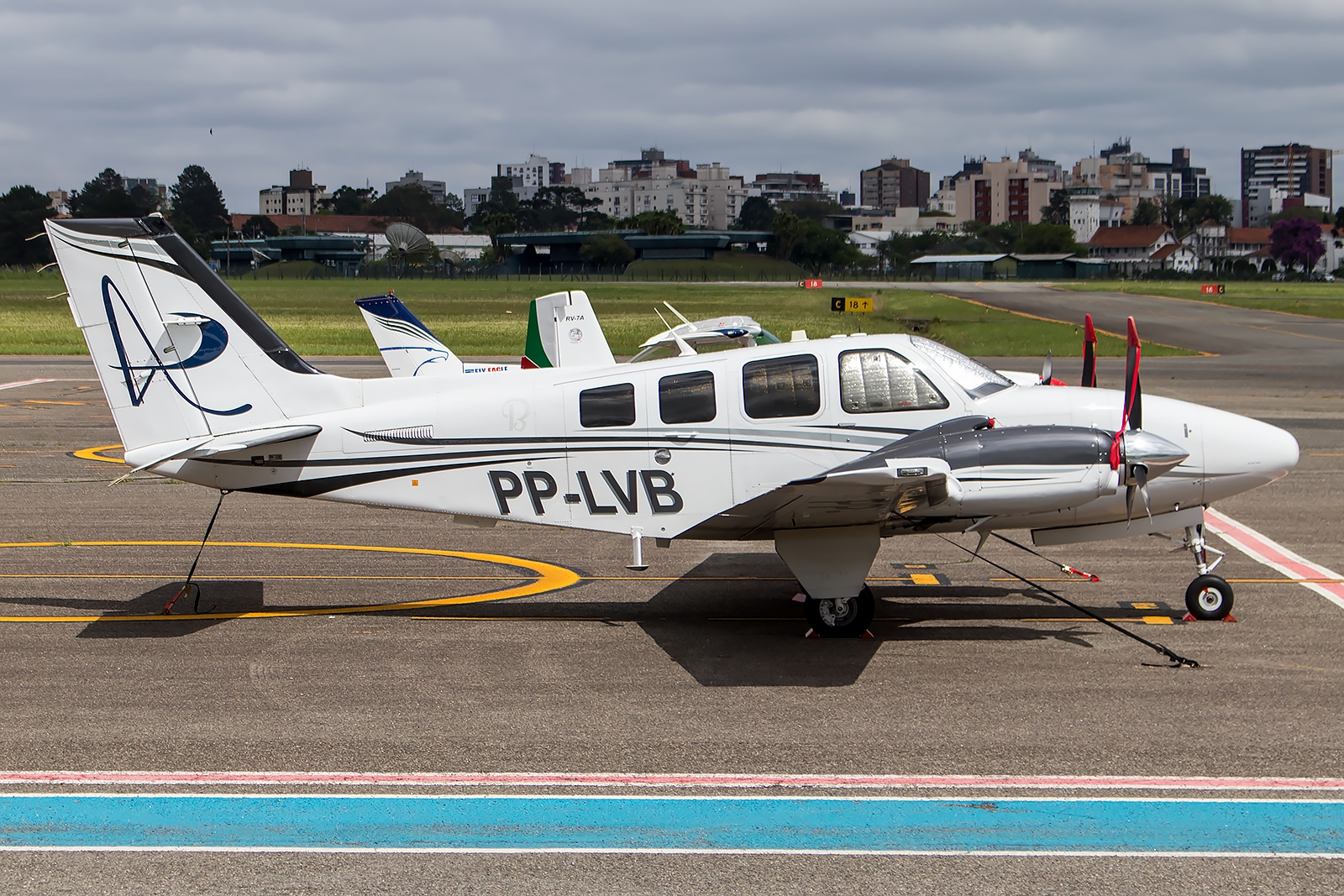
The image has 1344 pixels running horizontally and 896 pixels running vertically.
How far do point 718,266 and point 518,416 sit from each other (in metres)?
159

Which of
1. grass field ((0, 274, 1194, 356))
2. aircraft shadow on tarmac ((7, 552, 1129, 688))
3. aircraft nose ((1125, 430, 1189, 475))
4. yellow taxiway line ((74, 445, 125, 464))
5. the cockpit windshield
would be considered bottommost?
aircraft shadow on tarmac ((7, 552, 1129, 688))

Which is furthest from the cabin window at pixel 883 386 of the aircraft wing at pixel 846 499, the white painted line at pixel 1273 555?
the white painted line at pixel 1273 555

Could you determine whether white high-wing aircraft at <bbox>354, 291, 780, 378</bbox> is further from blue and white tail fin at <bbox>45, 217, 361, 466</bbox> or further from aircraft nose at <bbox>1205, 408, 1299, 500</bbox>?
aircraft nose at <bbox>1205, 408, 1299, 500</bbox>

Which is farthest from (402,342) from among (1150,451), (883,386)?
(1150,451)

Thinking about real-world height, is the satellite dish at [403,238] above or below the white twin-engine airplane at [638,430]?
above

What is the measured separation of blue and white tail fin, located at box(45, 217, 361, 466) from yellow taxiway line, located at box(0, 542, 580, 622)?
165cm

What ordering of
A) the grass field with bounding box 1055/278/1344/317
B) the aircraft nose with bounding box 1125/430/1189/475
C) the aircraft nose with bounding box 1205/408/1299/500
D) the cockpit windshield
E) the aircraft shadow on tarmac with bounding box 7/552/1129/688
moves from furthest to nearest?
the grass field with bounding box 1055/278/1344/317, the cockpit windshield, the aircraft nose with bounding box 1205/408/1299/500, the aircraft shadow on tarmac with bounding box 7/552/1129/688, the aircraft nose with bounding box 1125/430/1189/475

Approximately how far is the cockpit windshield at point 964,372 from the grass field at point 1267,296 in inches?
2755

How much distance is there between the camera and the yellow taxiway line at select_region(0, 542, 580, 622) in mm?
11086

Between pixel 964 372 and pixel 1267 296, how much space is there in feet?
343

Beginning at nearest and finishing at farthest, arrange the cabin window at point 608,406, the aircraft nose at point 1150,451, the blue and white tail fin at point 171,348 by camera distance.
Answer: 1. the aircraft nose at point 1150,451
2. the cabin window at point 608,406
3. the blue and white tail fin at point 171,348

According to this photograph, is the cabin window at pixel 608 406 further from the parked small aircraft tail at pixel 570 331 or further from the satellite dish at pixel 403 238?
the satellite dish at pixel 403 238

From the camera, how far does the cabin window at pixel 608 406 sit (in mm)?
10469

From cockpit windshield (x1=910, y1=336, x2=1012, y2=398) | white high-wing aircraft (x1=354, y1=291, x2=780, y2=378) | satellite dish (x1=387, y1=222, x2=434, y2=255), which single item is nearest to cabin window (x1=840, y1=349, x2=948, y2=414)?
cockpit windshield (x1=910, y1=336, x2=1012, y2=398)
